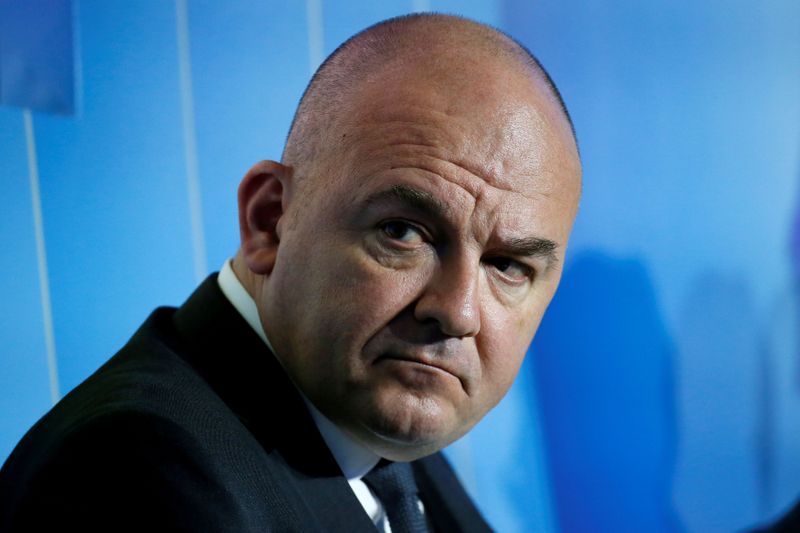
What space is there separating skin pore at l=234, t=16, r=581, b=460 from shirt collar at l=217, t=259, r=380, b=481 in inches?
1.2

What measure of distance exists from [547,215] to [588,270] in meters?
0.99

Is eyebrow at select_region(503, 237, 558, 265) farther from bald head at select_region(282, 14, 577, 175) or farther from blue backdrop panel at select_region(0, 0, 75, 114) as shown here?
blue backdrop panel at select_region(0, 0, 75, 114)

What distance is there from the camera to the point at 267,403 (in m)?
1.34

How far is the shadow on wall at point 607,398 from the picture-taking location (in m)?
2.35

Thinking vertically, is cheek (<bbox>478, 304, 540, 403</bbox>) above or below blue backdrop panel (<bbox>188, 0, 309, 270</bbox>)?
below

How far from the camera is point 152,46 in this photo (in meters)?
1.80

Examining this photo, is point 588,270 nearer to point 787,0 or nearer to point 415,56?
point 787,0

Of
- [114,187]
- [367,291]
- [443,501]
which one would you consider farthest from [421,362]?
[114,187]

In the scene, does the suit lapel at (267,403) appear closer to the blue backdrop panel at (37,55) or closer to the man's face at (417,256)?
the man's face at (417,256)

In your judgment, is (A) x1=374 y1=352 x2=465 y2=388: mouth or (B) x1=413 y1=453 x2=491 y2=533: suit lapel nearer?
(A) x1=374 y1=352 x2=465 y2=388: mouth

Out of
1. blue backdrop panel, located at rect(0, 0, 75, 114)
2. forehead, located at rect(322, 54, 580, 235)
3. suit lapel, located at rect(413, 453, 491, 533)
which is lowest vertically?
suit lapel, located at rect(413, 453, 491, 533)

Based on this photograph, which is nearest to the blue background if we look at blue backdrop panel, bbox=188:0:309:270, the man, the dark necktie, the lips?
blue backdrop panel, bbox=188:0:309:270

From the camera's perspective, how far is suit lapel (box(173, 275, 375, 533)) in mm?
1295

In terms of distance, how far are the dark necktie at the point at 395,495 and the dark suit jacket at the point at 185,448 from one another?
22cm
